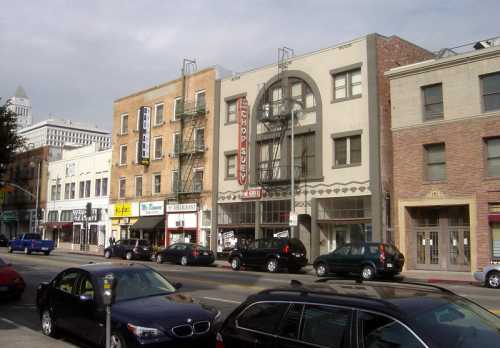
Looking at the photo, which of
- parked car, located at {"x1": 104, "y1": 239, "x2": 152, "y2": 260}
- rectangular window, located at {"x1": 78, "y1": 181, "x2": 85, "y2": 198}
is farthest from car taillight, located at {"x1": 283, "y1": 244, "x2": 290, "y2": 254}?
rectangular window, located at {"x1": 78, "y1": 181, "x2": 85, "y2": 198}

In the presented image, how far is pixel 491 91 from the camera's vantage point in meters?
24.8

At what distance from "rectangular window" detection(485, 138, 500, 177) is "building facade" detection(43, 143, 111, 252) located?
34.7 meters

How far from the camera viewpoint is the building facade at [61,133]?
11279 centimetres

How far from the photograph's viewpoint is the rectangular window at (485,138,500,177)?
24.4 meters

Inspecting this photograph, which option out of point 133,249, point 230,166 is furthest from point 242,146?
point 133,249

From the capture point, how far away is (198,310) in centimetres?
805

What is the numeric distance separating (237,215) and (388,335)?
104 feet

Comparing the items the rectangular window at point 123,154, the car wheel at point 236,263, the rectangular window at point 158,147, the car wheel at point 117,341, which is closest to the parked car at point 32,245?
the rectangular window at point 123,154

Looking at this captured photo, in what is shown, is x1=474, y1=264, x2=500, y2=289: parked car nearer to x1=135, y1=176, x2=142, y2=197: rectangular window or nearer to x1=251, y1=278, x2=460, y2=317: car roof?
x1=251, y1=278, x2=460, y2=317: car roof

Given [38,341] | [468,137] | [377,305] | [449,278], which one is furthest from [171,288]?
[468,137]

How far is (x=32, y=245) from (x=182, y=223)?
1198cm

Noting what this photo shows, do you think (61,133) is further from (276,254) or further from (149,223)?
(276,254)

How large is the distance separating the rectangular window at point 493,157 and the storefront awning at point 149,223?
998 inches

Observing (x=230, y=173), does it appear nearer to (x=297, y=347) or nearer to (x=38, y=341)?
(x=38, y=341)
